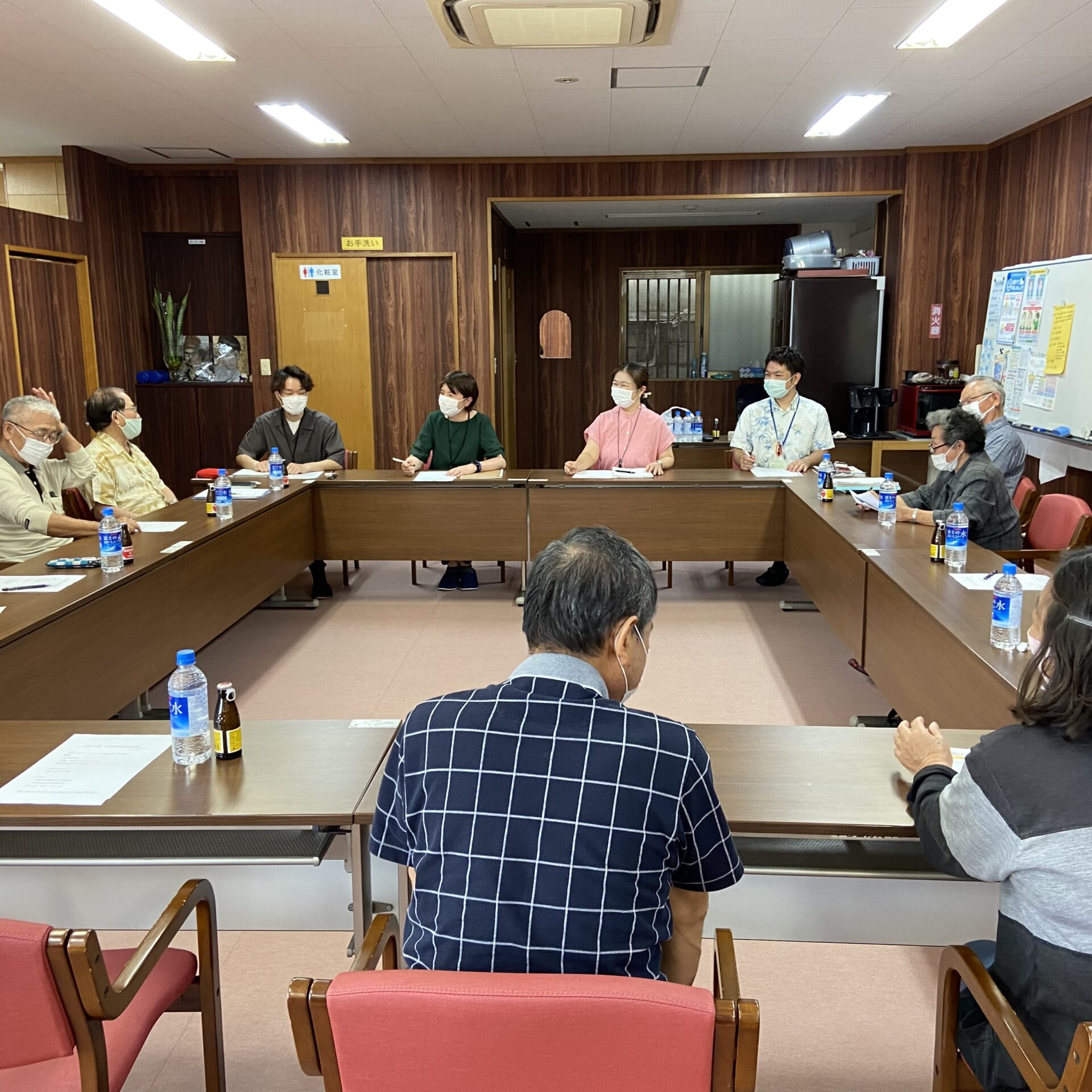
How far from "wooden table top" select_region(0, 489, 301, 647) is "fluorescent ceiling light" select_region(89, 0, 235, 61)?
2.19m

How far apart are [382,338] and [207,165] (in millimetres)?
1990

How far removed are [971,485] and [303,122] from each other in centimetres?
490

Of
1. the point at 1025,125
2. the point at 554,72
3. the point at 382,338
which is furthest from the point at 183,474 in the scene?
the point at 1025,125

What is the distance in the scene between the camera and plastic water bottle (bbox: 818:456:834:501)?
194 inches

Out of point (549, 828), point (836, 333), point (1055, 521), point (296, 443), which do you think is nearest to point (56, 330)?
point (296, 443)

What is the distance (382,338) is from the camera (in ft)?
26.9

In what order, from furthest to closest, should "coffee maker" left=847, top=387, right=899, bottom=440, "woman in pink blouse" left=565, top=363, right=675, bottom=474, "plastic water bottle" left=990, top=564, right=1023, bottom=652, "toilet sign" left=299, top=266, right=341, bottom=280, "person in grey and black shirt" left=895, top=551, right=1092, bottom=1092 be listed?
"toilet sign" left=299, top=266, right=341, bottom=280 → "coffee maker" left=847, top=387, right=899, bottom=440 → "woman in pink blouse" left=565, top=363, right=675, bottom=474 → "plastic water bottle" left=990, top=564, right=1023, bottom=652 → "person in grey and black shirt" left=895, top=551, right=1092, bottom=1092

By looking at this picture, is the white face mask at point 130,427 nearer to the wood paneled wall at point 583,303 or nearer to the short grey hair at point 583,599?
the short grey hair at point 583,599

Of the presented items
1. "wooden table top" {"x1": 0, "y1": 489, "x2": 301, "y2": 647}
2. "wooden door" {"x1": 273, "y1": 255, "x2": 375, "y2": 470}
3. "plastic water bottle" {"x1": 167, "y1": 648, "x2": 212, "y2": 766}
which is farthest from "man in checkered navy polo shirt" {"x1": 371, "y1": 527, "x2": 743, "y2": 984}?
"wooden door" {"x1": 273, "y1": 255, "x2": 375, "y2": 470}

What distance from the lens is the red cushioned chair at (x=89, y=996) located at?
1.25 m

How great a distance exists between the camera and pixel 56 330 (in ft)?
24.2

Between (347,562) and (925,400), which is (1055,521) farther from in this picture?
(347,562)

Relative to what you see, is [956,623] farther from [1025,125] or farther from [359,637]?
[1025,125]

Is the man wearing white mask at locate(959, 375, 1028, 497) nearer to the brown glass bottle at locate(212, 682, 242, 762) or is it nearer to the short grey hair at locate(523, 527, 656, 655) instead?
the short grey hair at locate(523, 527, 656, 655)
